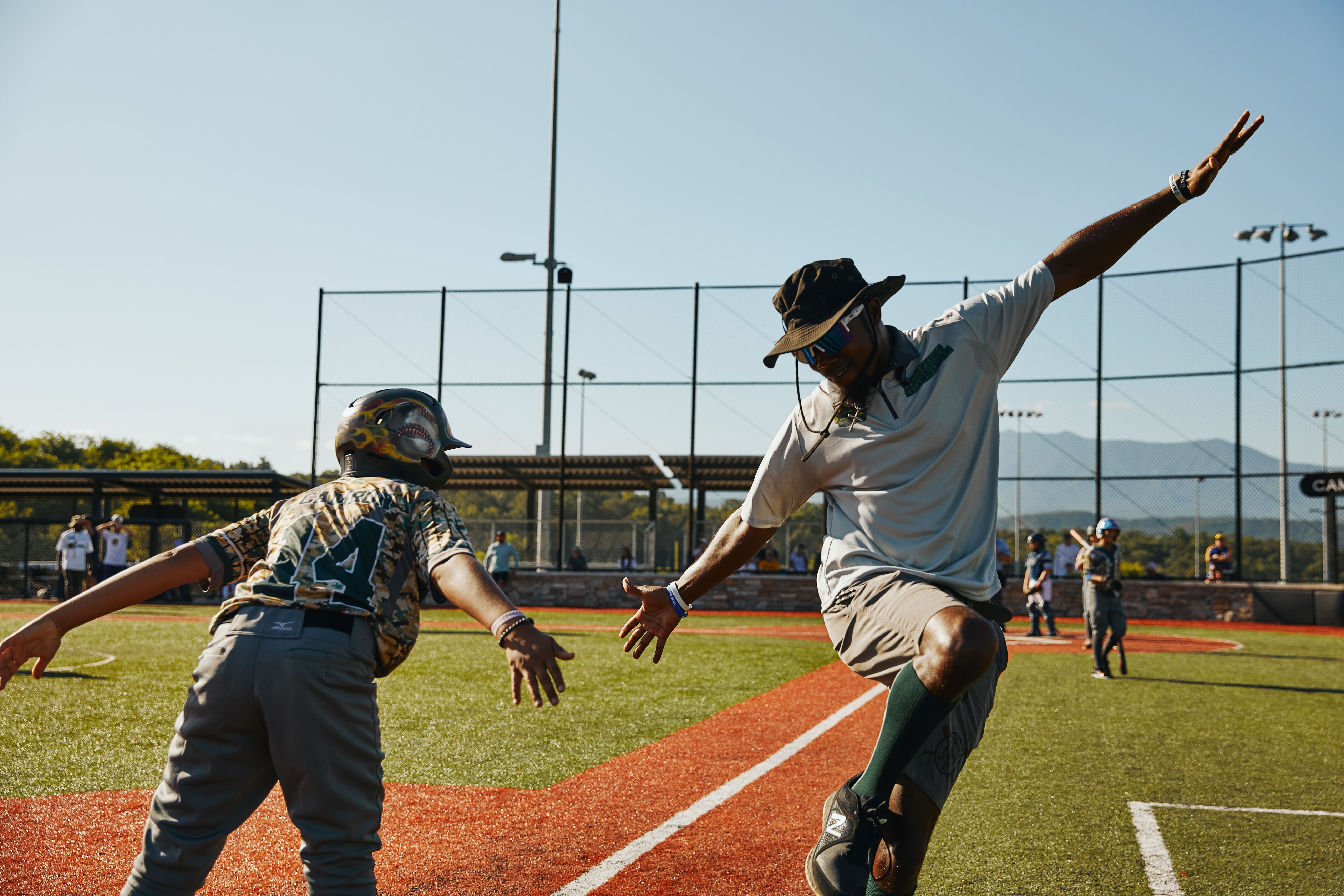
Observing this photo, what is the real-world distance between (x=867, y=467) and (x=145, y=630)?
17.1 metres

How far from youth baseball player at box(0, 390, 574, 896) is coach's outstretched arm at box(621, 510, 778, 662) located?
0.90 meters

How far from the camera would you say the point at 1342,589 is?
23.0m

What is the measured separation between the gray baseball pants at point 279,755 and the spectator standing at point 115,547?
2105 centimetres

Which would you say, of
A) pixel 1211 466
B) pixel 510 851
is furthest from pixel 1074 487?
pixel 510 851

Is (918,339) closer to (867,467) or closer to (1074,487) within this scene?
(867,467)

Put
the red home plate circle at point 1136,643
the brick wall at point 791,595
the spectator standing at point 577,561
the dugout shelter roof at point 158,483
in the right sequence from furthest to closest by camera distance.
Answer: the spectator standing at point 577,561, the dugout shelter roof at point 158,483, the brick wall at point 791,595, the red home plate circle at point 1136,643

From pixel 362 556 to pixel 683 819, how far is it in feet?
10.4

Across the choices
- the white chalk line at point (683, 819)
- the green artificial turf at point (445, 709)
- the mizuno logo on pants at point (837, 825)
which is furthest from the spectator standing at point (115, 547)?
the mizuno logo on pants at point (837, 825)

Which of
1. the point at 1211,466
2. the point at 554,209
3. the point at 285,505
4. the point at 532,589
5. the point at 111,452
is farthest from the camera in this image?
the point at 111,452

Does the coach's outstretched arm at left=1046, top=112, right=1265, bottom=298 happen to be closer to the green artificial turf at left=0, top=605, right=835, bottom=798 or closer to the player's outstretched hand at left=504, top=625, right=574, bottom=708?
the player's outstretched hand at left=504, top=625, right=574, bottom=708

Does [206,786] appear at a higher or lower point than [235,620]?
lower

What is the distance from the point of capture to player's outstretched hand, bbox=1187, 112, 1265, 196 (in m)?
3.69

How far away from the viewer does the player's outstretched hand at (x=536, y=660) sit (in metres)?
2.64

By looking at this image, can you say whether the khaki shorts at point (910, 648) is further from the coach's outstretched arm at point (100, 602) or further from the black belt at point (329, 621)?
the coach's outstretched arm at point (100, 602)
